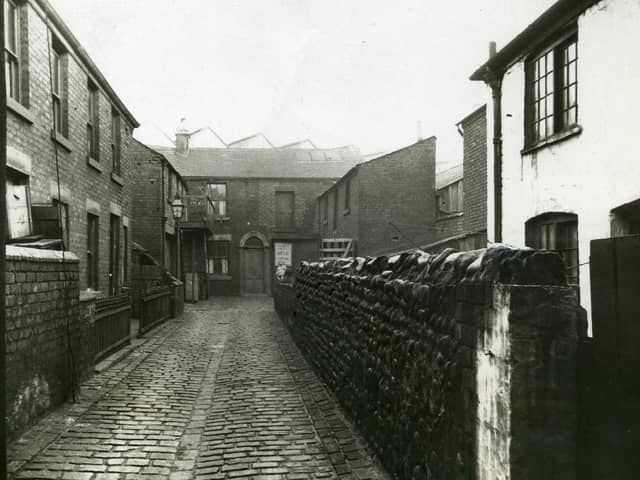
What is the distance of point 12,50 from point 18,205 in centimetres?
249

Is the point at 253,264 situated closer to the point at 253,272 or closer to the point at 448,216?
the point at 253,272

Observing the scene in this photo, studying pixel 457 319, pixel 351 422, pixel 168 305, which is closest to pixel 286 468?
pixel 351 422

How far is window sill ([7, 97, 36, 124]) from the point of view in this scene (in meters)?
8.30

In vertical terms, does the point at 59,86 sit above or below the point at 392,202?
above

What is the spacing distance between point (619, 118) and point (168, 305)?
12721 mm

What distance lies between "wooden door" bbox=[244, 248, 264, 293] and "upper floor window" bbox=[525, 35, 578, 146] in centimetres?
2286

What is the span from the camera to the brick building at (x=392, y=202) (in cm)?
2241

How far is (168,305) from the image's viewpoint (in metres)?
16.2

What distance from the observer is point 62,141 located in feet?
34.3

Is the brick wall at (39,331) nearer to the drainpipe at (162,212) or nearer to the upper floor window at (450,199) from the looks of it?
the drainpipe at (162,212)

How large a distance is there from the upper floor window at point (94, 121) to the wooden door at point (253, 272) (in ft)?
61.1

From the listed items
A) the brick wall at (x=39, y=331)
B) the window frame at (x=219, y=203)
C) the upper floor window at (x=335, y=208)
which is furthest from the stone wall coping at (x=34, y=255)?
Answer: the window frame at (x=219, y=203)

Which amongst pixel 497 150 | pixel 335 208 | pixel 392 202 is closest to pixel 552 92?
pixel 497 150

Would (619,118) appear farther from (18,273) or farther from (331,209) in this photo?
(331,209)
